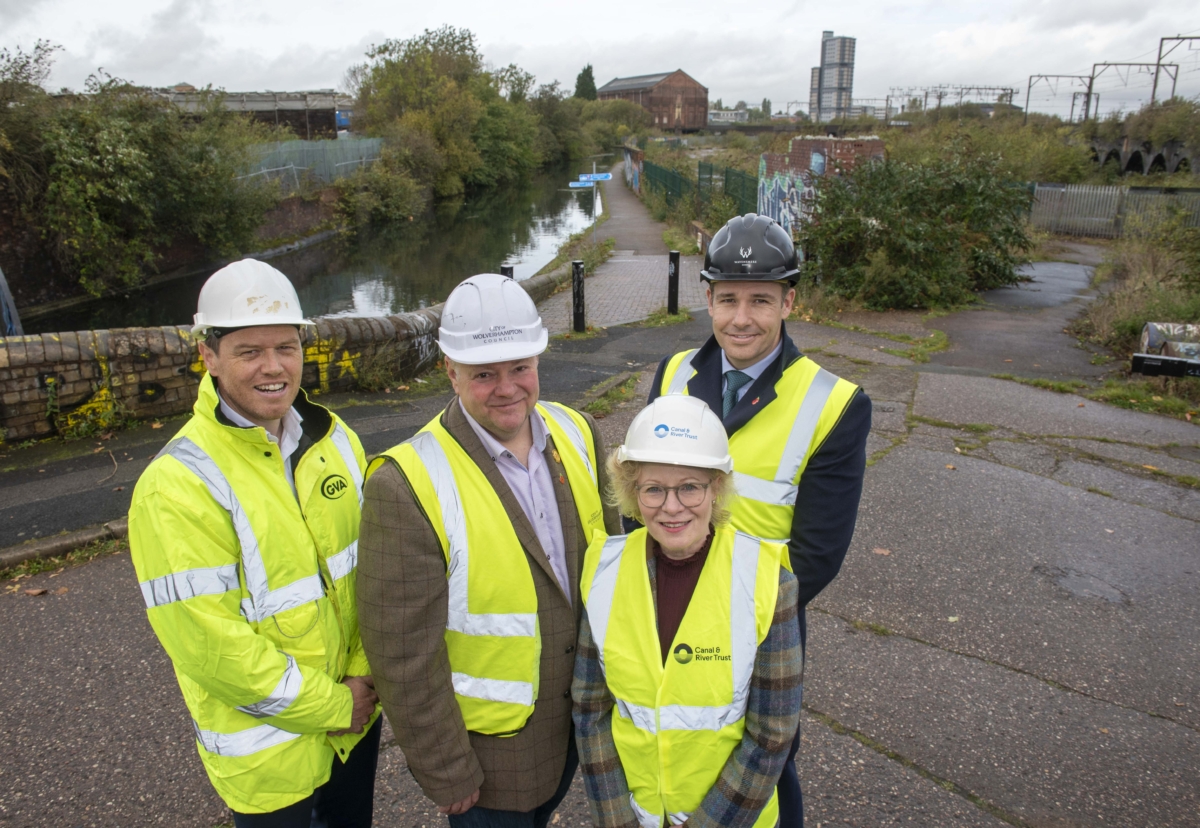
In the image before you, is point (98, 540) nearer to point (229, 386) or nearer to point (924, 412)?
point (229, 386)

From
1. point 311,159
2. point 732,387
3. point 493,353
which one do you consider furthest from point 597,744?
point 311,159

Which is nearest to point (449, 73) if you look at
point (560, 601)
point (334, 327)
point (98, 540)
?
point (334, 327)

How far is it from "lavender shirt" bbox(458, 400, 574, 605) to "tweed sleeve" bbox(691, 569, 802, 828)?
49 centimetres

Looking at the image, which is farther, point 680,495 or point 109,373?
point 109,373

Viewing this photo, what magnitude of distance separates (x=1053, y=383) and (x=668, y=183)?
73.6ft

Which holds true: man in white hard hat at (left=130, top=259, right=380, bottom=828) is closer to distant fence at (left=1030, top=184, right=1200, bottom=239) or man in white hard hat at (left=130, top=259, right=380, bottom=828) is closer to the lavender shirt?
the lavender shirt

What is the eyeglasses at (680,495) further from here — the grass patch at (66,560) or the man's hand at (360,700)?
the grass patch at (66,560)

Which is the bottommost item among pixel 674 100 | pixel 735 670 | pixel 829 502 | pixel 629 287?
pixel 629 287

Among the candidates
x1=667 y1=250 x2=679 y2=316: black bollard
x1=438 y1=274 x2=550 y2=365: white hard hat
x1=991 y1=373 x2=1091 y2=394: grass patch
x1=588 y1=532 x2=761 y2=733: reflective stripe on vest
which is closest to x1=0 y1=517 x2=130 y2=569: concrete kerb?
x1=438 y1=274 x2=550 y2=365: white hard hat

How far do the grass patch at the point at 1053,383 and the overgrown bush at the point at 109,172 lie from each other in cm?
1730

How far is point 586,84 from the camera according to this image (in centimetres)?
11225

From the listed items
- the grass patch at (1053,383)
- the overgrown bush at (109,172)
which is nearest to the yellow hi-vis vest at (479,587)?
the grass patch at (1053,383)

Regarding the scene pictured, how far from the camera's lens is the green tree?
111562mm

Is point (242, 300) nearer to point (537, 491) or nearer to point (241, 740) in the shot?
point (537, 491)
